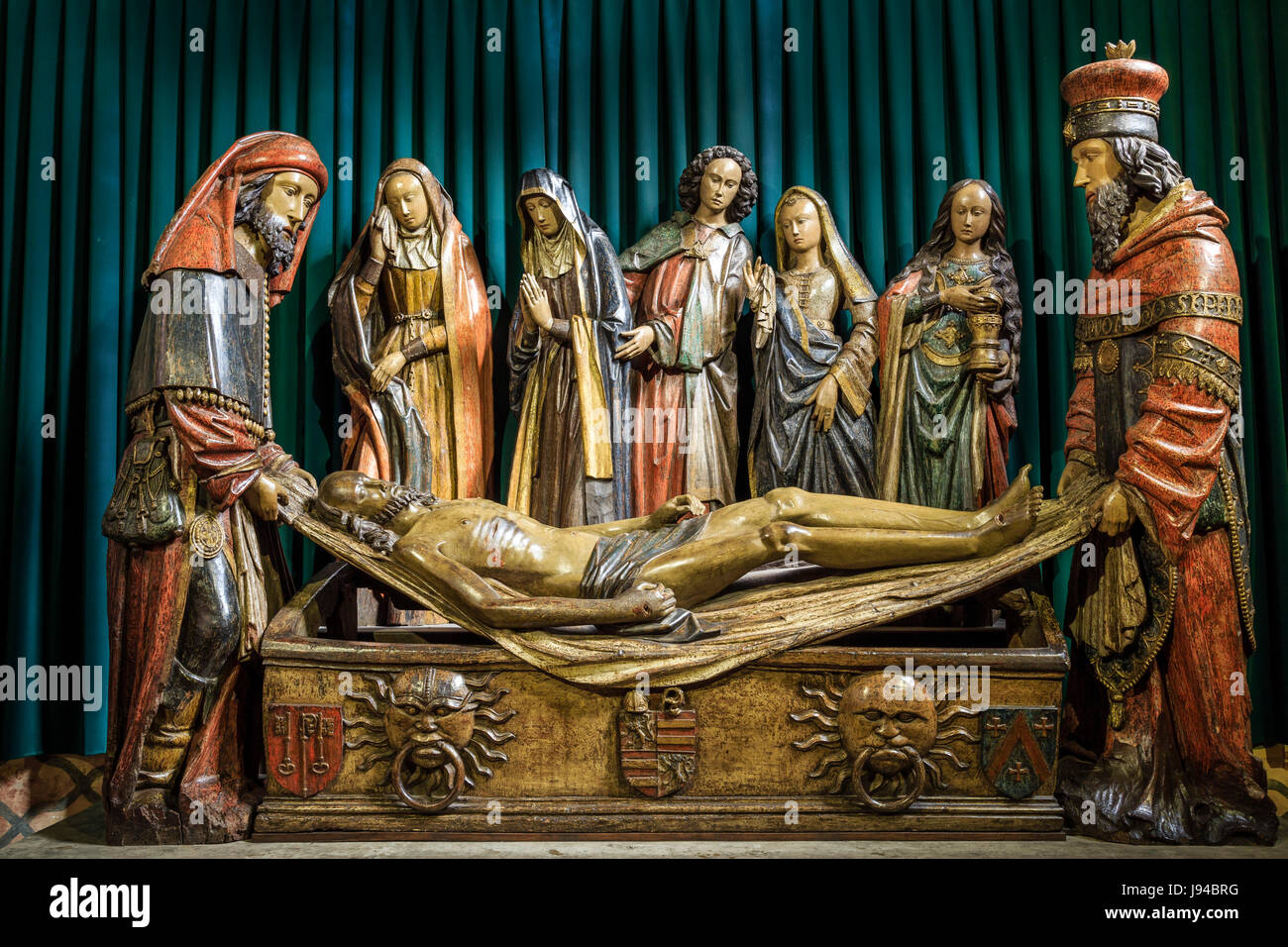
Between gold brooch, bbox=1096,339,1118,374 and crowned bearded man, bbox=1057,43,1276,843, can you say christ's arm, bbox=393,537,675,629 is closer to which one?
crowned bearded man, bbox=1057,43,1276,843

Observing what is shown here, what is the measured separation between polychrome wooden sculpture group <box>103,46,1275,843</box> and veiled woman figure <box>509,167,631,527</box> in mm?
16

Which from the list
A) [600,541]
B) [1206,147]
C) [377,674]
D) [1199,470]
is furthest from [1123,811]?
[1206,147]

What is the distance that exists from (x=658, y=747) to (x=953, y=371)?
1.85 metres

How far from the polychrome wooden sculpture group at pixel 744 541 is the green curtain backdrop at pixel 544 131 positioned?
0.57 meters

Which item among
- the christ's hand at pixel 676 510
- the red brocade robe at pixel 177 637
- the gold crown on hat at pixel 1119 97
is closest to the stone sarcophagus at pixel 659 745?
the red brocade robe at pixel 177 637

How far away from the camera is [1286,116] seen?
5.05 meters

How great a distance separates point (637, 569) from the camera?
3.94 m

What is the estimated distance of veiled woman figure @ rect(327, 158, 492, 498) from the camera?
4754mm

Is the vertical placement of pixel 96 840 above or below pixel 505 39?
below

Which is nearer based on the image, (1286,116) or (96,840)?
(96,840)

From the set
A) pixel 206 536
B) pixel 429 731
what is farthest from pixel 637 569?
pixel 206 536

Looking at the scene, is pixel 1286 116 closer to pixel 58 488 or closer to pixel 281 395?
pixel 281 395

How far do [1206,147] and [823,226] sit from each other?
1.55 meters

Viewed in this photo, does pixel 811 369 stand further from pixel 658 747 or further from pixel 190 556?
pixel 190 556
